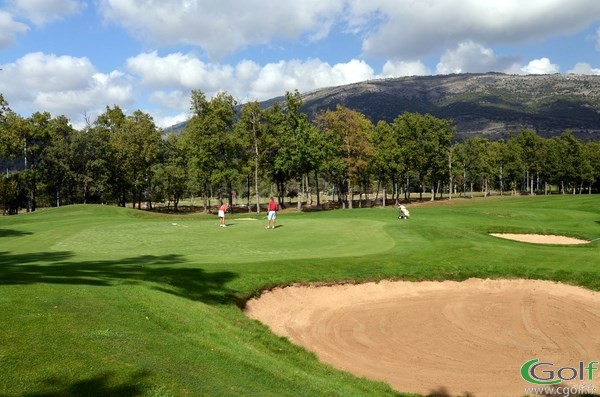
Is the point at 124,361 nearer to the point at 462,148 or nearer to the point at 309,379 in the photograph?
the point at 309,379

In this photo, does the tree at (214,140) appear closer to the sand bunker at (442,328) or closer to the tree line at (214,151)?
the tree line at (214,151)

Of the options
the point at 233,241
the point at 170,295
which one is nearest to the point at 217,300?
the point at 170,295

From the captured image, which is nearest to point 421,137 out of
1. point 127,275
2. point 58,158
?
point 58,158

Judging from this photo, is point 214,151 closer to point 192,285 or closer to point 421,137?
point 421,137

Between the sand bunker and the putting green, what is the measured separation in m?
4.73

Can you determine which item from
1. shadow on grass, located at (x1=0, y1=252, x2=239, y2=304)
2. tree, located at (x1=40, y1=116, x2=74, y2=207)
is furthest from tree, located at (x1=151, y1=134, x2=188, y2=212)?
shadow on grass, located at (x1=0, y1=252, x2=239, y2=304)

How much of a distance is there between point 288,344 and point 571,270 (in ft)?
52.2

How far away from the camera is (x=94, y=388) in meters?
7.09

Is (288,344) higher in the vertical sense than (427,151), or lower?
lower

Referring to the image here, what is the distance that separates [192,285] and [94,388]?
32.0 feet

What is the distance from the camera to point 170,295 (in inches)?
569

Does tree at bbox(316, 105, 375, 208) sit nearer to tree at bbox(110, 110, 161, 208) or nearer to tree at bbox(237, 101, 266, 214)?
tree at bbox(237, 101, 266, 214)

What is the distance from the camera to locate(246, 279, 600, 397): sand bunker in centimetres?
1296

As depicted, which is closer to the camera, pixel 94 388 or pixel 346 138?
pixel 94 388
